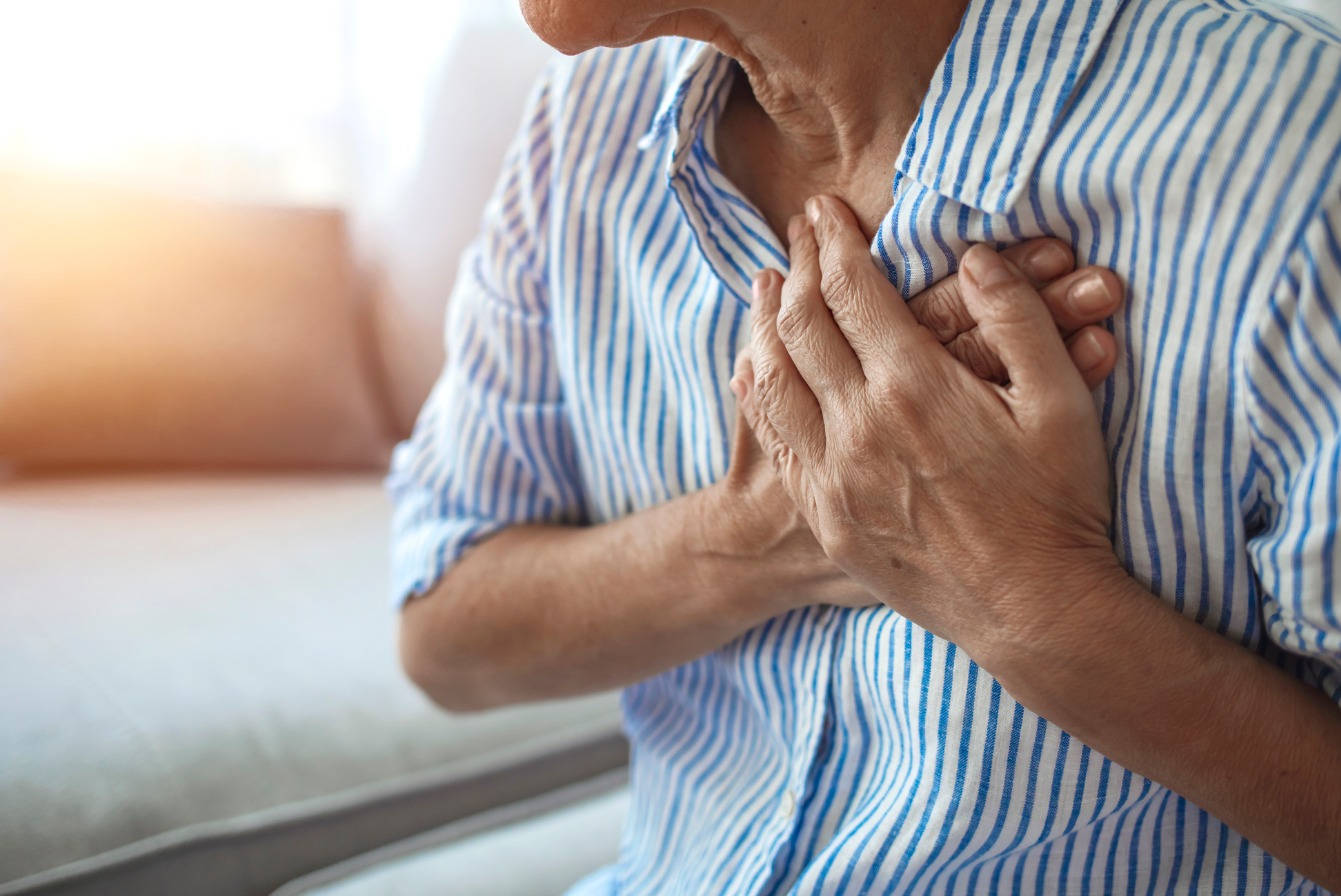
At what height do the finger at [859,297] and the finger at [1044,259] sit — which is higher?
the finger at [1044,259]

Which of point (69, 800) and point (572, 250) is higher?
point (572, 250)

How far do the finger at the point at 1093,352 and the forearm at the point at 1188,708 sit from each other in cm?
11

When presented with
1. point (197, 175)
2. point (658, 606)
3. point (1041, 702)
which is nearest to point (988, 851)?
point (1041, 702)

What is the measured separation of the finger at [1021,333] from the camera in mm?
540

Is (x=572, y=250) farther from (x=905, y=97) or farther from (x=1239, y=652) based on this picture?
(x=1239, y=652)

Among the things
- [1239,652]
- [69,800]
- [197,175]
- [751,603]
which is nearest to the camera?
[1239,652]

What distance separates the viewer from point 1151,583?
1.90 feet

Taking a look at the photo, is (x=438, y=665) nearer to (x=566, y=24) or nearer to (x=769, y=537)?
(x=769, y=537)

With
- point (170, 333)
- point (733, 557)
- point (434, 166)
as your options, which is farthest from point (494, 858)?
point (434, 166)

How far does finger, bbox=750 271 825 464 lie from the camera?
2.07 feet

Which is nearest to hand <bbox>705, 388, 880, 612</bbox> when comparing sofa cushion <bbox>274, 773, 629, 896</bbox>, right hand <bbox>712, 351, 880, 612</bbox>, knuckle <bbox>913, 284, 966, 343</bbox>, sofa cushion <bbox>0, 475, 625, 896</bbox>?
right hand <bbox>712, 351, 880, 612</bbox>

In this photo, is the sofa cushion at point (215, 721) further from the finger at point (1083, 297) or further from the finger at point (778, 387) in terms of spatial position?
the finger at point (1083, 297)


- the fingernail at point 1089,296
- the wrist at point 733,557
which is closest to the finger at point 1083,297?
the fingernail at point 1089,296

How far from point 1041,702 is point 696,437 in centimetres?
33
